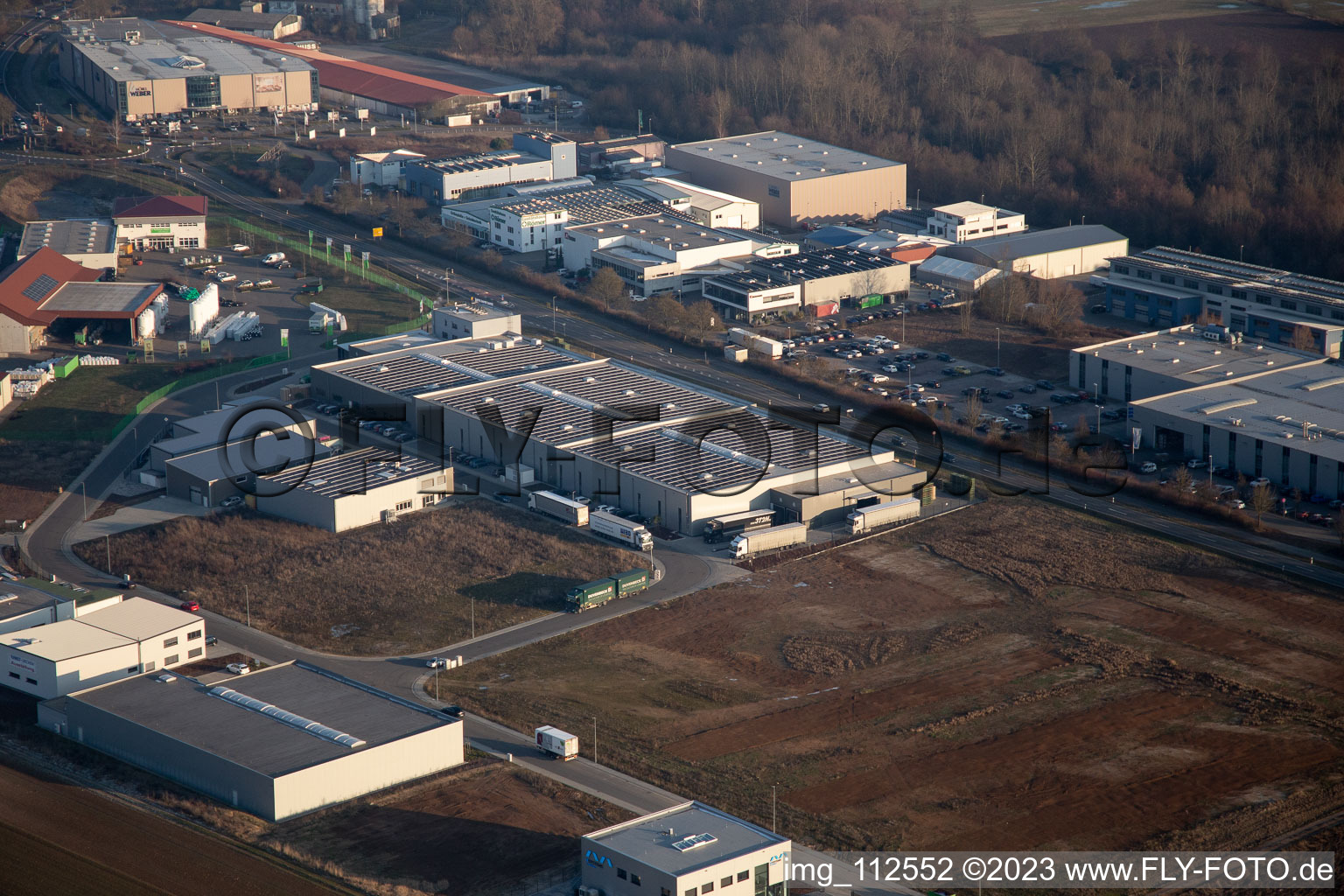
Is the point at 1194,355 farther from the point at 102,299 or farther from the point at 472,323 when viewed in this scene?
the point at 102,299

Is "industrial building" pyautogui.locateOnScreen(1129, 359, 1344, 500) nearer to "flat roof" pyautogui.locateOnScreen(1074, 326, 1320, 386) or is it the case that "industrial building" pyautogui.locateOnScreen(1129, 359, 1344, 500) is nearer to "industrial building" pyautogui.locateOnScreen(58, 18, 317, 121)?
"flat roof" pyautogui.locateOnScreen(1074, 326, 1320, 386)

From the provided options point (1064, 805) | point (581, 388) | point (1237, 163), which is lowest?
point (1064, 805)

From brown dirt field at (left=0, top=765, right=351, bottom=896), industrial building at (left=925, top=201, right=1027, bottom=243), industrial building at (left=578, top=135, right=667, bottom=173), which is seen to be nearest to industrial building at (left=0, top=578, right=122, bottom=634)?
brown dirt field at (left=0, top=765, right=351, bottom=896)

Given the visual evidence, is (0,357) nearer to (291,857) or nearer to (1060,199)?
(291,857)

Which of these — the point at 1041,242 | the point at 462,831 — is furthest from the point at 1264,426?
the point at 462,831

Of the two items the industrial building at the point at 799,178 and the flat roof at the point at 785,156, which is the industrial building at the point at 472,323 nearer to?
the industrial building at the point at 799,178

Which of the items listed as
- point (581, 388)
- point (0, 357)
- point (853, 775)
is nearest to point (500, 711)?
point (853, 775)

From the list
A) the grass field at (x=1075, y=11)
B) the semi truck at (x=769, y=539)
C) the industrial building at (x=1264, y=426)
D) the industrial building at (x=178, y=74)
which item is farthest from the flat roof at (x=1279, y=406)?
the industrial building at (x=178, y=74)
